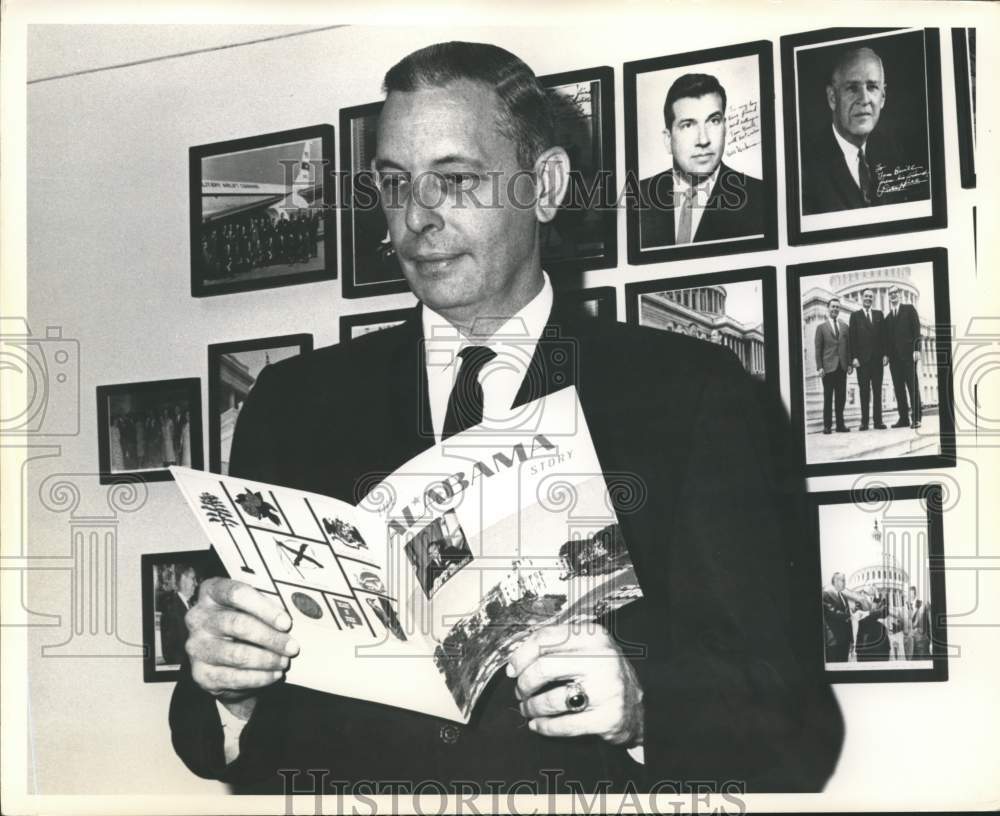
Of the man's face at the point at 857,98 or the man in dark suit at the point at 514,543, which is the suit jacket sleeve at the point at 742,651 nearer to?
the man in dark suit at the point at 514,543

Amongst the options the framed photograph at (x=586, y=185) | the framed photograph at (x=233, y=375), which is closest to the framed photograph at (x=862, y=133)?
the framed photograph at (x=586, y=185)

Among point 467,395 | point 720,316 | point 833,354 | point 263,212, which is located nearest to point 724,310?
point 720,316

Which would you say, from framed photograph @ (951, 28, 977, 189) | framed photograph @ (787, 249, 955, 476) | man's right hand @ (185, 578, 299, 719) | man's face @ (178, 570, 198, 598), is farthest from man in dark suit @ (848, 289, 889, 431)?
man's face @ (178, 570, 198, 598)

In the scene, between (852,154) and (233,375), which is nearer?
(852,154)

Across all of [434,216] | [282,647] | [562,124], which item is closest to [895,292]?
[562,124]

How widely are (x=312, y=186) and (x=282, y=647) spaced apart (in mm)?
668

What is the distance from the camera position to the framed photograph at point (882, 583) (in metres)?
1.76

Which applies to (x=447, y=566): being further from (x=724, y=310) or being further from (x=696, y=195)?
(x=696, y=195)

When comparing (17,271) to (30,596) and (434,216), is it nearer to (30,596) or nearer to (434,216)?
(30,596)

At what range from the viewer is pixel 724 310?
1.82m

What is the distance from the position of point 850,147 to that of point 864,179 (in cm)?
5

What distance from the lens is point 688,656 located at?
5.76ft

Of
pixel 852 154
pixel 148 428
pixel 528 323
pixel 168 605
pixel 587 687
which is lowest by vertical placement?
pixel 587 687

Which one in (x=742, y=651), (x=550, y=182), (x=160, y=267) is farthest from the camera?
(x=160, y=267)
